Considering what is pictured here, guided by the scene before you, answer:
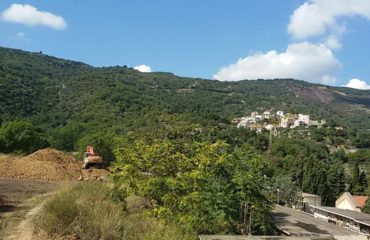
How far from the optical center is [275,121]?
139500 mm

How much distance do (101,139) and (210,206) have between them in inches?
1668

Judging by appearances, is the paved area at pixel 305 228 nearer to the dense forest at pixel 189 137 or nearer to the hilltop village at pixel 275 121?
the dense forest at pixel 189 137

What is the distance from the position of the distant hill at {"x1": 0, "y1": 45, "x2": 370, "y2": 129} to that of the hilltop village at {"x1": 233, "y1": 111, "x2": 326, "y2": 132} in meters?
5.09

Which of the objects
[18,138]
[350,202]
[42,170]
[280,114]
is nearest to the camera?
[42,170]

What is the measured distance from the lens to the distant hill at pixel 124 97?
83.1 meters

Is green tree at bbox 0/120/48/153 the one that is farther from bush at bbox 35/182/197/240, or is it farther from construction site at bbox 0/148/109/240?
bush at bbox 35/182/197/240

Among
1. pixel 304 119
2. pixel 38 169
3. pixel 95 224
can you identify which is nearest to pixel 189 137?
pixel 38 169

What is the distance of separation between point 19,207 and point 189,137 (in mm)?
8443

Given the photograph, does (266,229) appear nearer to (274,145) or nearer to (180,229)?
(180,229)

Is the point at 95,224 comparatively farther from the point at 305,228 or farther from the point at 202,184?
the point at 305,228

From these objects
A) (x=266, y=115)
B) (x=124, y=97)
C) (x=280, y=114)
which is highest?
(x=280, y=114)

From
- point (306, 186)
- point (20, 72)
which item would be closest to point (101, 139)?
point (306, 186)

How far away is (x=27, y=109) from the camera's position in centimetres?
8212

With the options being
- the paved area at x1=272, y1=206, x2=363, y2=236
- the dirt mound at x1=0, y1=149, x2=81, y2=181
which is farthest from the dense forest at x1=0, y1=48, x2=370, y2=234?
the dirt mound at x1=0, y1=149, x2=81, y2=181
